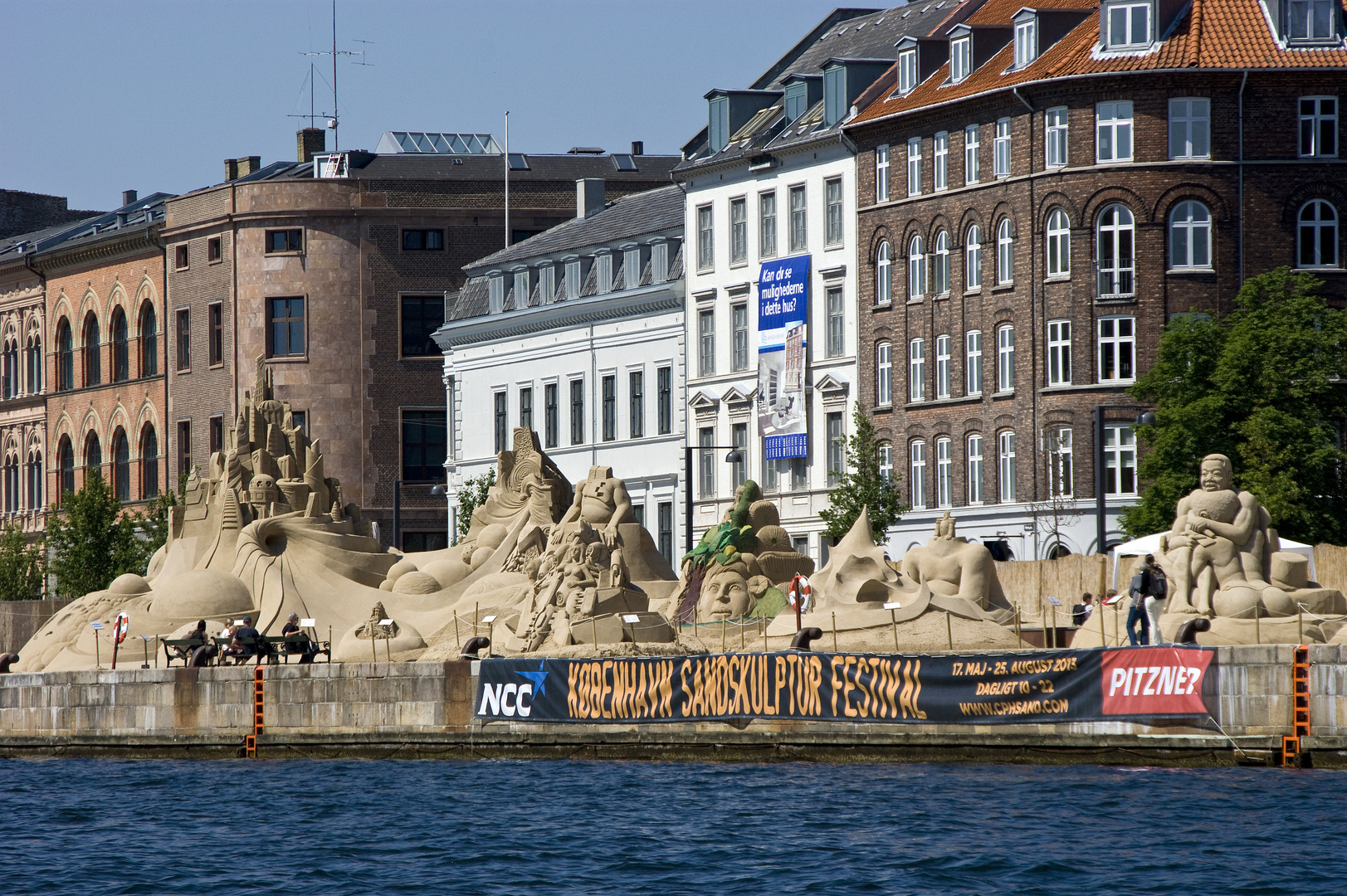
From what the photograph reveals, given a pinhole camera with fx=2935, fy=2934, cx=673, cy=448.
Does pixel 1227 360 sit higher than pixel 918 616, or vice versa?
pixel 1227 360

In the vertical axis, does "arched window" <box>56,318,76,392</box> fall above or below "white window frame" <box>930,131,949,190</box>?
below

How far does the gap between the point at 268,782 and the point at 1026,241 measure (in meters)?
31.9

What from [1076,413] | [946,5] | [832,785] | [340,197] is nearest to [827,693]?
[832,785]

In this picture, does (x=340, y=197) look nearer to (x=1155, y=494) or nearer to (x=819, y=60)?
(x=819, y=60)

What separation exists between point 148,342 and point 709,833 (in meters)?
71.9

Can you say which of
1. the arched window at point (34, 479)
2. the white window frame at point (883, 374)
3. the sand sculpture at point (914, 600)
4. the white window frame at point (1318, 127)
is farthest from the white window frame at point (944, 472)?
the arched window at point (34, 479)

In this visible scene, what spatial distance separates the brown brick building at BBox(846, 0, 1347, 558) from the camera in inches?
2739

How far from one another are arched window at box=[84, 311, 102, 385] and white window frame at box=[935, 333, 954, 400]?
42.6 metres

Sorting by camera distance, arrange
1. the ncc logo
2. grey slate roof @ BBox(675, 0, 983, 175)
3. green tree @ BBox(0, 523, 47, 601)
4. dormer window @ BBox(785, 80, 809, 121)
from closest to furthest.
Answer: the ncc logo < grey slate roof @ BBox(675, 0, 983, 175) < dormer window @ BBox(785, 80, 809, 121) < green tree @ BBox(0, 523, 47, 601)

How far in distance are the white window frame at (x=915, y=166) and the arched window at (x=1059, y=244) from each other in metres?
5.52

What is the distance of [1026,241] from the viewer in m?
72.1

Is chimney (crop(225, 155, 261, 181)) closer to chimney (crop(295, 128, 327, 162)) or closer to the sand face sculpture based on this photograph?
chimney (crop(295, 128, 327, 162))

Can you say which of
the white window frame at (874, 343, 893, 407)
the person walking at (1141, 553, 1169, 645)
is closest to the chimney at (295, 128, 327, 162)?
the white window frame at (874, 343, 893, 407)

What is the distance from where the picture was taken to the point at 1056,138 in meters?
71.2
